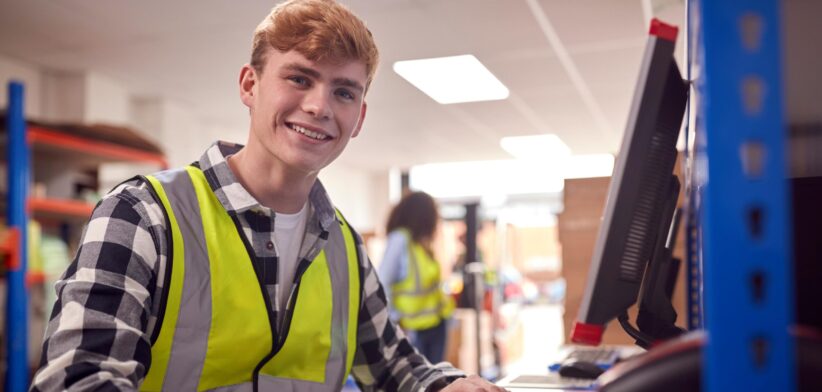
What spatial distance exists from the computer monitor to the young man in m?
0.39

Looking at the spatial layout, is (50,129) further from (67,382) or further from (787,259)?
(787,259)

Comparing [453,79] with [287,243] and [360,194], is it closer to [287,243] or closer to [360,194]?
[287,243]

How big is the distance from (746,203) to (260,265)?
86 centimetres

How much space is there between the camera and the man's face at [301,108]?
1176mm

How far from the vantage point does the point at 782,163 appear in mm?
411

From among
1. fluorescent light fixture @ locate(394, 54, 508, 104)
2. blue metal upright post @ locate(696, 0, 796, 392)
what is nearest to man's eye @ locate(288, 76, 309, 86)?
blue metal upright post @ locate(696, 0, 796, 392)

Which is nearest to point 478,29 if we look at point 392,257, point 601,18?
point 601,18

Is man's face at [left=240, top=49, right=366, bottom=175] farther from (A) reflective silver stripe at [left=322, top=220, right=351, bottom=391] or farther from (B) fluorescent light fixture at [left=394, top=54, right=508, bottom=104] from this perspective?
(B) fluorescent light fixture at [left=394, top=54, right=508, bottom=104]

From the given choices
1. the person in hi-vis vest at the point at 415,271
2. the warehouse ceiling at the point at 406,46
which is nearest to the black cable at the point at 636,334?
the warehouse ceiling at the point at 406,46

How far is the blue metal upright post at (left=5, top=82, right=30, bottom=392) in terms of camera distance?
3.01 metres

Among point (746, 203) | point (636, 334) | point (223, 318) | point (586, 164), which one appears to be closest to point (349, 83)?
point (223, 318)

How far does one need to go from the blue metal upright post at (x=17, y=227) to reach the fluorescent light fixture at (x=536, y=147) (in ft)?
17.3

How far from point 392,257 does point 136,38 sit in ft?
7.03

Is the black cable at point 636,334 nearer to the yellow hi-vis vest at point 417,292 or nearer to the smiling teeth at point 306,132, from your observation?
the smiling teeth at point 306,132
